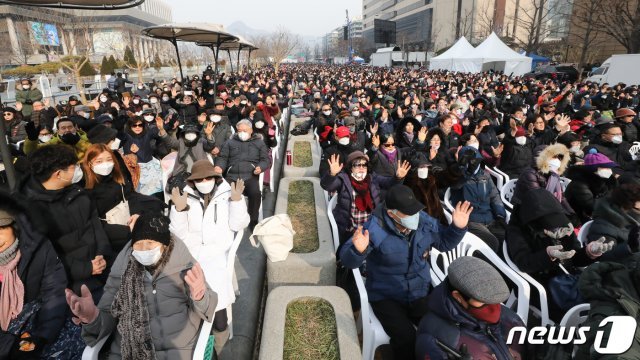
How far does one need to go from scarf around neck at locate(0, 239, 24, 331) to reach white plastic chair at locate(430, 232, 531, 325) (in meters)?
3.45

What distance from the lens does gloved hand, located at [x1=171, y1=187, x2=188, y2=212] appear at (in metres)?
3.54

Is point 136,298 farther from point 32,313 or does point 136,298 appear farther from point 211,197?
point 211,197

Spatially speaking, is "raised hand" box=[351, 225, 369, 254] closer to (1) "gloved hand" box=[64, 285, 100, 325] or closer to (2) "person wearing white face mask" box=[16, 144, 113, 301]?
(1) "gloved hand" box=[64, 285, 100, 325]

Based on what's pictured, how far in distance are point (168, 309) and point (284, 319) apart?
47.6 inches

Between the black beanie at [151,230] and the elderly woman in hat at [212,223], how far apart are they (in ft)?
3.16

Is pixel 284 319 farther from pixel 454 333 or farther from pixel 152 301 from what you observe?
pixel 454 333

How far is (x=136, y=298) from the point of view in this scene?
8.41ft

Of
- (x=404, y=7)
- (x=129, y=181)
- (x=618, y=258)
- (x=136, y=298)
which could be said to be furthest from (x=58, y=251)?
(x=404, y=7)

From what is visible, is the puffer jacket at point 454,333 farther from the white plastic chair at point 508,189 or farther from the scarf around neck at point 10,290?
the white plastic chair at point 508,189

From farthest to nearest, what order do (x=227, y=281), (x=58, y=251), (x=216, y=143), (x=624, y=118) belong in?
(x=624, y=118)
(x=216, y=143)
(x=227, y=281)
(x=58, y=251)

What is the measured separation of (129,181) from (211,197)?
118 cm

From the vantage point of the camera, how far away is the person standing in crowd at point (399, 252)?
10.4 ft

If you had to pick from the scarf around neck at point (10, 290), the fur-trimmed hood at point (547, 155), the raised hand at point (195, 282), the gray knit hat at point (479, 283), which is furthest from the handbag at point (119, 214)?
the fur-trimmed hood at point (547, 155)

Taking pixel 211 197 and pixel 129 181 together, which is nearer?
pixel 211 197
